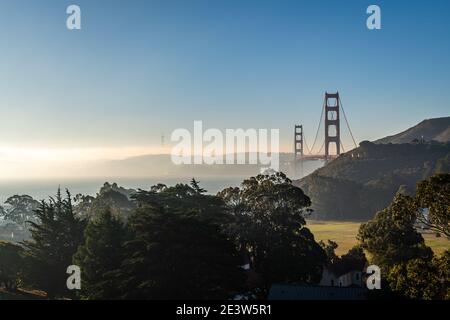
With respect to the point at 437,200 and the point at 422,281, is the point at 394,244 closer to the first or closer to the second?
the point at 422,281

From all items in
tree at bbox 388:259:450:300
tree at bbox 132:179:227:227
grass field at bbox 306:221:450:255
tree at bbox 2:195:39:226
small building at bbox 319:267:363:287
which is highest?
tree at bbox 132:179:227:227

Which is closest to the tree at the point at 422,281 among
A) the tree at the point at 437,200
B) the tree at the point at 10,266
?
the tree at the point at 437,200

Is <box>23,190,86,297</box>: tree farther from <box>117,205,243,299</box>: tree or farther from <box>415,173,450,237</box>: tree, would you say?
<box>415,173,450,237</box>: tree

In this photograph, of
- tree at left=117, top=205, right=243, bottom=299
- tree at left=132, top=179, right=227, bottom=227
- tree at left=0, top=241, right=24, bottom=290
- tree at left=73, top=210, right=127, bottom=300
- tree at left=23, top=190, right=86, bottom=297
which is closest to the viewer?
tree at left=117, top=205, right=243, bottom=299

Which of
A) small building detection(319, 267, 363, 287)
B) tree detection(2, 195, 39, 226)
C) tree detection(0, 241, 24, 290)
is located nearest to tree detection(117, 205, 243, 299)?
tree detection(0, 241, 24, 290)

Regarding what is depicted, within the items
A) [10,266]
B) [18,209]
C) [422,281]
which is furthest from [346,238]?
[18,209]

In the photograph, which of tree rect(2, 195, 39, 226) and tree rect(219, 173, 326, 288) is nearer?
tree rect(219, 173, 326, 288)
